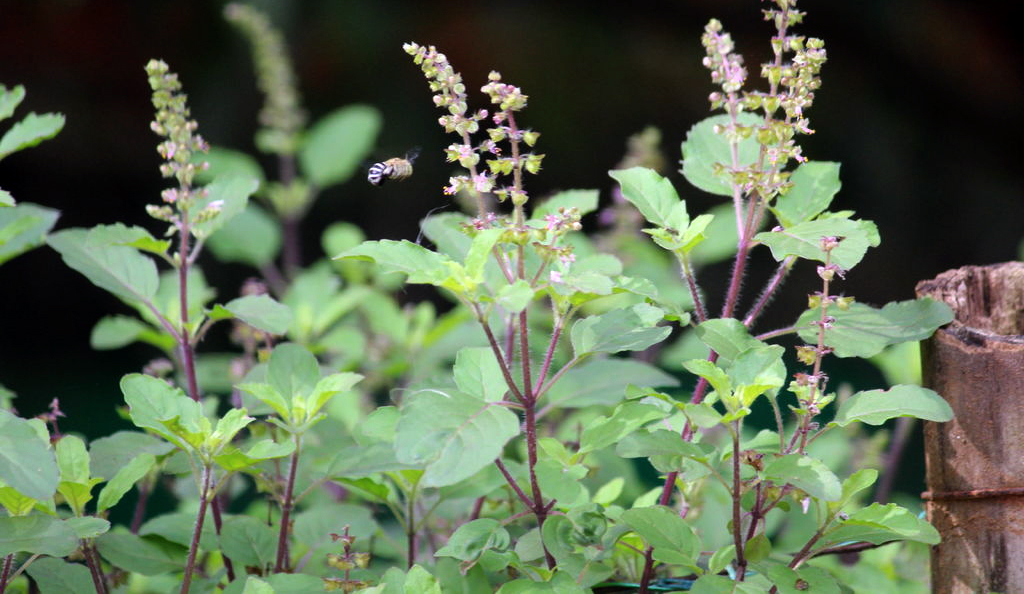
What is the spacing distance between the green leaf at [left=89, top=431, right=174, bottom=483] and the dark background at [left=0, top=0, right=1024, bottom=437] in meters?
2.86

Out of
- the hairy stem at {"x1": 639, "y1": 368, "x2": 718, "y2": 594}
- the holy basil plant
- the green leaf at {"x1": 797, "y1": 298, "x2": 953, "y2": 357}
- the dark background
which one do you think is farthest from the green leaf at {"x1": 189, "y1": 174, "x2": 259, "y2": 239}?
the dark background

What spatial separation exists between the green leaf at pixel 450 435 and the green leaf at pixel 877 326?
0.39m

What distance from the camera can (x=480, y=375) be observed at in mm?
1161

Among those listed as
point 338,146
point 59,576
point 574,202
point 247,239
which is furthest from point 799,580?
point 338,146

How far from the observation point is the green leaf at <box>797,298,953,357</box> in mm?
1120

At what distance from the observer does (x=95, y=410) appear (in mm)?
3398

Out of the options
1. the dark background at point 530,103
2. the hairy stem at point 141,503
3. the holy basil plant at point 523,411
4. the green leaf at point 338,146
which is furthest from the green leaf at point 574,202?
the dark background at point 530,103

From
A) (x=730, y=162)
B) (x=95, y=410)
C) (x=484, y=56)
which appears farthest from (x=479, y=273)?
(x=484, y=56)

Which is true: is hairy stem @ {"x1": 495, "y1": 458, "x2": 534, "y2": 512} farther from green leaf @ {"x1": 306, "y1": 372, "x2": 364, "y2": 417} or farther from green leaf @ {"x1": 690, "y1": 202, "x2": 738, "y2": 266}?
green leaf @ {"x1": 690, "y1": 202, "x2": 738, "y2": 266}

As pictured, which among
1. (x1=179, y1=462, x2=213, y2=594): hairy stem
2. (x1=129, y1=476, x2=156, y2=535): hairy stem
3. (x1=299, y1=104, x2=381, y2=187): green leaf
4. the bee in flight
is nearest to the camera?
(x1=179, y1=462, x2=213, y2=594): hairy stem

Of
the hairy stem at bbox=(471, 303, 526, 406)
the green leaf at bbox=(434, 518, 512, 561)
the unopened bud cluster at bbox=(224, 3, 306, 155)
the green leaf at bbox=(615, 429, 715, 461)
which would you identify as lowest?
the green leaf at bbox=(434, 518, 512, 561)

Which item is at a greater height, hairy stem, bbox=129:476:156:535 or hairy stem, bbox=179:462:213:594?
hairy stem, bbox=179:462:213:594

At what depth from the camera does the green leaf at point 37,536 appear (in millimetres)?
1039

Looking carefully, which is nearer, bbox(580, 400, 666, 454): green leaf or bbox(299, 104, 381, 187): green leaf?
bbox(580, 400, 666, 454): green leaf
